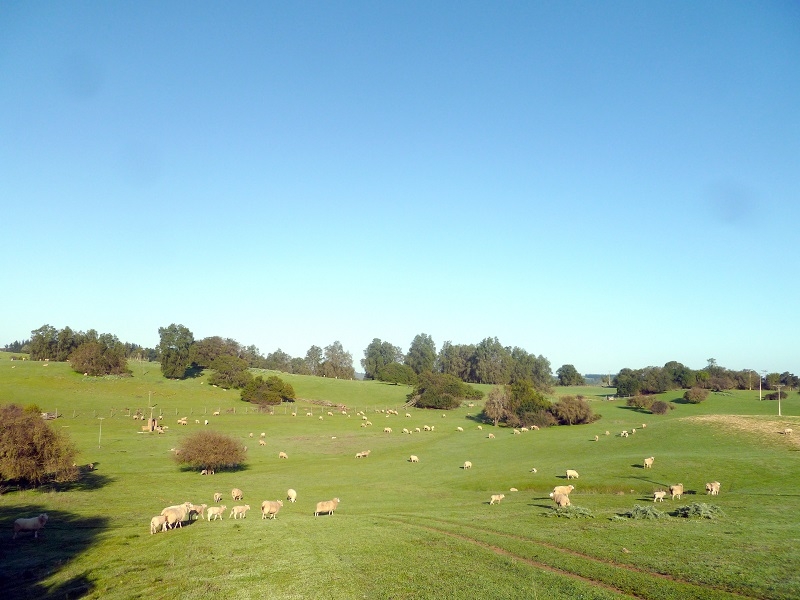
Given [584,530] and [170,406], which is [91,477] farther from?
[170,406]

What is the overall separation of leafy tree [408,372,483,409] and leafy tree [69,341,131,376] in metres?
71.7

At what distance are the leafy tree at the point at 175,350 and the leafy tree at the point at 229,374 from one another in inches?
313

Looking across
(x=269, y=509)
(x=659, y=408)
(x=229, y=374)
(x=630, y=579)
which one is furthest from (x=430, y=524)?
(x=229, y=374)

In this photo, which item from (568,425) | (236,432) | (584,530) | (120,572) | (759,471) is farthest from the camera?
(568,425)

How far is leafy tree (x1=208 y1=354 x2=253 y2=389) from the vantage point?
133 metres

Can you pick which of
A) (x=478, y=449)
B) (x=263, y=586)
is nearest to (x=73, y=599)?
(x=263, y=586)

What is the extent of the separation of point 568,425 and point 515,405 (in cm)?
1021

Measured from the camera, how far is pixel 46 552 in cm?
2153

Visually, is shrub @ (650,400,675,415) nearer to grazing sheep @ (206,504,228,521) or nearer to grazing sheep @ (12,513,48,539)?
grazing sheep @ (206,504,228,521)

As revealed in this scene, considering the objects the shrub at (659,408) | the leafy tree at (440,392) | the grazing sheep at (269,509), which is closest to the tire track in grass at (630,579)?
the grazing sheep at (269,509)

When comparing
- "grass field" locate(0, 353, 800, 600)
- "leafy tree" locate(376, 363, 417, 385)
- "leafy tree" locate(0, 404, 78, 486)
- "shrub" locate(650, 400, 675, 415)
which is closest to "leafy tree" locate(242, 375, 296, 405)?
"grass field" locate(0, 353, 800, 600)

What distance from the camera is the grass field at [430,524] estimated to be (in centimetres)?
1591

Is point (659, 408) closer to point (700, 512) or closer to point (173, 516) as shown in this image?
point (700, 512)

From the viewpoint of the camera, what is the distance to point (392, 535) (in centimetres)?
2245
